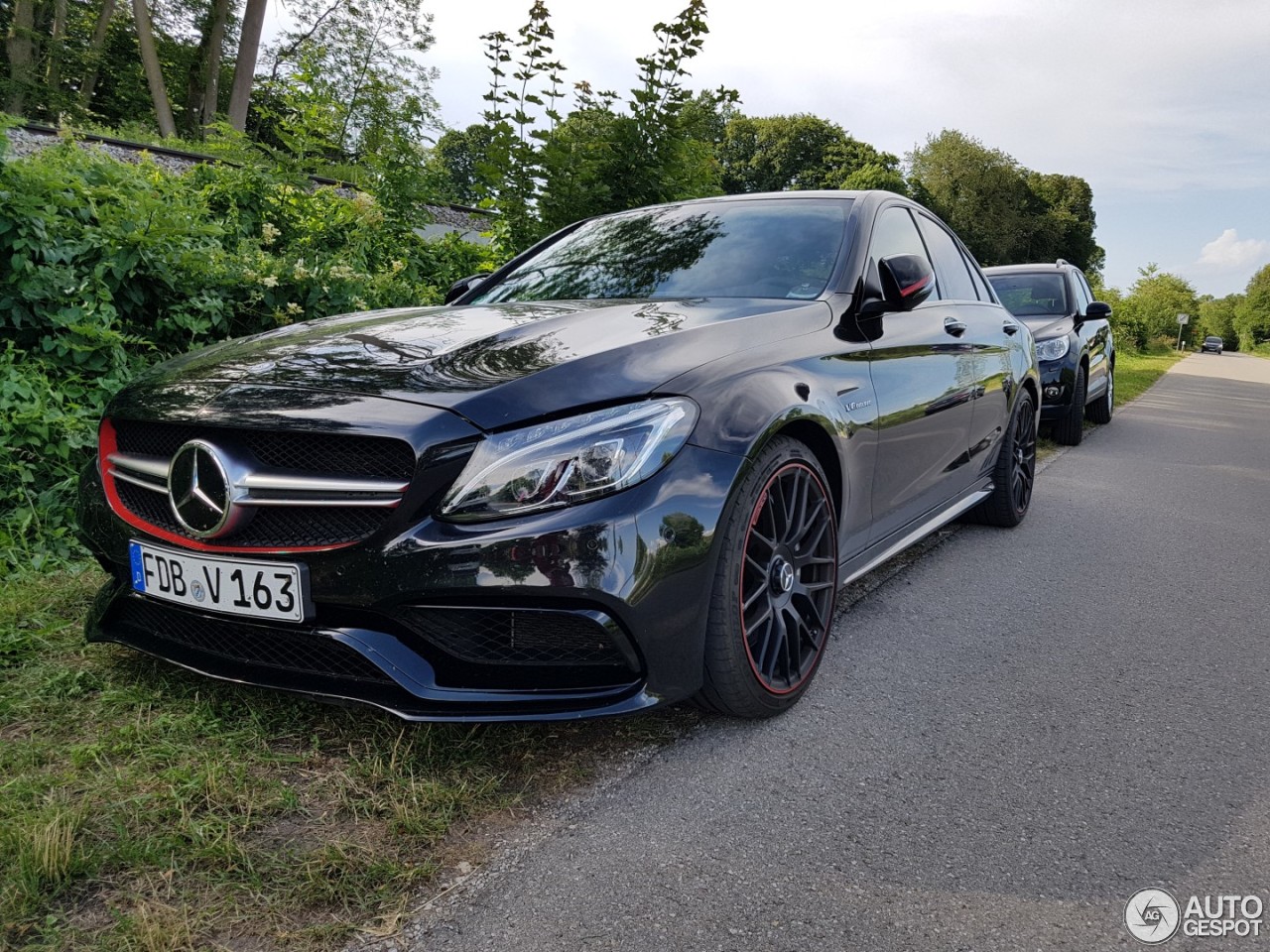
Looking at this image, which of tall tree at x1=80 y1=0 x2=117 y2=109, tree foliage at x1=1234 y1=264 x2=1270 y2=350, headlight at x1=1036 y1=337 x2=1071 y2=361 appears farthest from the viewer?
tree foliage at x1=1234 y1=264 x2=1270 y2=350

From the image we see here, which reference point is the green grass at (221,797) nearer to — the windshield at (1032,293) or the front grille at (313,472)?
the front grille at (313,472)

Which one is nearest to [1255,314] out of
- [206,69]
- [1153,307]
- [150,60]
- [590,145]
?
[1153,307]

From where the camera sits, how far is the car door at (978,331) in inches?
156

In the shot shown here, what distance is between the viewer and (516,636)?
76.5 inches

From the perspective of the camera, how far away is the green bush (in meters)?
3.68

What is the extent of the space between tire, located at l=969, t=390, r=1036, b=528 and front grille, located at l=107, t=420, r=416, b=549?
11.5ft

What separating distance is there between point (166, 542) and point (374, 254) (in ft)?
16.1

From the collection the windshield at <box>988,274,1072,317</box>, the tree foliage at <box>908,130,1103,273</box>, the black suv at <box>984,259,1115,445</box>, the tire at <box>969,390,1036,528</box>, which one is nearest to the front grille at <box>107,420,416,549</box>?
the tire at <box>969,390,1036,528</box>

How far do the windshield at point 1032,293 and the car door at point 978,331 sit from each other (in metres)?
4.66

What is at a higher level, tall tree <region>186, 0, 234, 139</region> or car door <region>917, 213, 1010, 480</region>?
tall tree <region>186, 0, 234, 139</region>

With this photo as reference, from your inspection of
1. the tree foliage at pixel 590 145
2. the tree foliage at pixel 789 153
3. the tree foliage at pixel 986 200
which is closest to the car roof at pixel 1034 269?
the tree foliage at pixel 590 145

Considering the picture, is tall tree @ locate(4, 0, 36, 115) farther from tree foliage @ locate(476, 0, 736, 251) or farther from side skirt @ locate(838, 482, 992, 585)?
side skirt @ locate(838, 482, 992, 585)

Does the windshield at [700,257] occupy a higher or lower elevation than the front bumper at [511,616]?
higher

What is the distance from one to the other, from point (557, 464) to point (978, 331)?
9.32 ft
